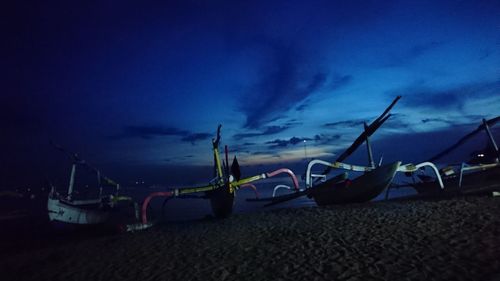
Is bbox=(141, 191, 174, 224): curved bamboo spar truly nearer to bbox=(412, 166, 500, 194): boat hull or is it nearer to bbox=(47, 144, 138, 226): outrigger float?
bbox=(47, 144, 138, 226): outrigger float

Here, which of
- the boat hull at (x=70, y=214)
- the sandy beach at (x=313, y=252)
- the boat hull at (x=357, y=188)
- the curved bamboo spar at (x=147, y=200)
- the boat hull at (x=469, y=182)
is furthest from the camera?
the boat hull at (x=70, y=214)

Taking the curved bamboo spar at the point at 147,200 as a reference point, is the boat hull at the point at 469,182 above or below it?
below

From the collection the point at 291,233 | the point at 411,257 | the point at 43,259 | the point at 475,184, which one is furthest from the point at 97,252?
the point at 475,184

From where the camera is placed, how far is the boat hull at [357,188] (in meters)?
15.9

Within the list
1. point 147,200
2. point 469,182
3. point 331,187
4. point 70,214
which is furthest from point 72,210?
point 469,182

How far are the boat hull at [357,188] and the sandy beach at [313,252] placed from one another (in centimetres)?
247

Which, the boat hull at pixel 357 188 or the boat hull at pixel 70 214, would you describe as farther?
the boat hull at pixel 70 214

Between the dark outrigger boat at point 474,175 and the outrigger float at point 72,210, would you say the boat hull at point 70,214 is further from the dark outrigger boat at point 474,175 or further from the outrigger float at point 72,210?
the dark outrigger boat at point 474,175

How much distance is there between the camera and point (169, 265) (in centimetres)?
855

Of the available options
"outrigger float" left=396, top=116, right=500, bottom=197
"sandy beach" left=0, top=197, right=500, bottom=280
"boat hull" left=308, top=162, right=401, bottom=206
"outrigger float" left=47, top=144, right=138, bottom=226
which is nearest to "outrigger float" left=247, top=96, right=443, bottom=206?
"boat hull" left=308, top=162, right=401, bottom=206

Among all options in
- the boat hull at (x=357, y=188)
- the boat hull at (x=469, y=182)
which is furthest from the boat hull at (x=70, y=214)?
the boat hull at (x=469, y=182)

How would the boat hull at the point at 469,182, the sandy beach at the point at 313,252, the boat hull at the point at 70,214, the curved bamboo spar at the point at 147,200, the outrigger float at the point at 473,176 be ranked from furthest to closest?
the boat hull at the point at 70,214, the boat hull at the point at 469,182, the outrigger float at the point at 473,176, the curved bamboo spar at the point at 147,200, the sandy beach at the point at 313,252

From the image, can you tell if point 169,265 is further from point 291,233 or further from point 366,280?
point 366,280

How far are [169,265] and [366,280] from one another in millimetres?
6092
